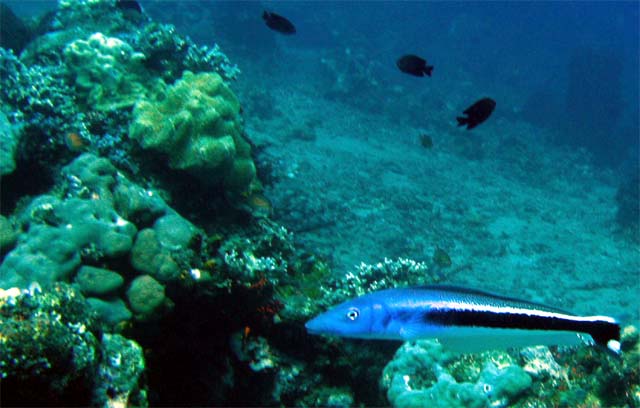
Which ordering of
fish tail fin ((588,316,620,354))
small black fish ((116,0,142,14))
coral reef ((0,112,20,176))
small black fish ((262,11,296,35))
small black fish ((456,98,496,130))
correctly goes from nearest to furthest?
fish tail fin ((588,316,620,354)) → small black fish ((456,98,496,130)) → coral reef ((0,112,20,176)) → small black fish ((262,11,296,35)) → small black fish ((116,0,142,14))

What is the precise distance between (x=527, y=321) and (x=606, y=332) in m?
0.33

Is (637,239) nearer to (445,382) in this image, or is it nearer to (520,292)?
(520,292)

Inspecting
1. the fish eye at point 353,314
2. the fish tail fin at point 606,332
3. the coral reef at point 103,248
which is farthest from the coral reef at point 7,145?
the fish tail fin at point 606,332

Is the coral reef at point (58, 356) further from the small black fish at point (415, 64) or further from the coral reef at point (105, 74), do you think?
the coral reef at point (105, 74)

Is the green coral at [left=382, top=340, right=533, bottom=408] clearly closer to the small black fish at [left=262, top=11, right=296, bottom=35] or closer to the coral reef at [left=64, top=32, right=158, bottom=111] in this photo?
the small black fish at [left=262, top=11, right=296, bottom=35]

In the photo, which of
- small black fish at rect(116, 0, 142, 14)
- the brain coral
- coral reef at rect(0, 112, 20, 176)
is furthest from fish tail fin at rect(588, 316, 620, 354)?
small black fish at rect(116, 0, 142, 14)

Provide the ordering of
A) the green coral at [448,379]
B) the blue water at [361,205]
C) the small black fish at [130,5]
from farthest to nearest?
1. the small black fish at [130,5]
2. the blue water at [361,205]
3. the green coral at [448,379]

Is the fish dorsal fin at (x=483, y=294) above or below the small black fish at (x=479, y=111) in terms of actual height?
below

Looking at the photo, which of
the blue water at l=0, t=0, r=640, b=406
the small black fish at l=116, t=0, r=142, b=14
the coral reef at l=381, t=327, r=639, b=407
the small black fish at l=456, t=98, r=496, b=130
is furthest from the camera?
the small black fish at l=116, t=0, r=142, b=14

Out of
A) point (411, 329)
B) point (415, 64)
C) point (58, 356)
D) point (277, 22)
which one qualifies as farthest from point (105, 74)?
point (411, 329)

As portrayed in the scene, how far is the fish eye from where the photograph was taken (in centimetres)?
208

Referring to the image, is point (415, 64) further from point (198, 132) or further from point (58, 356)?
point (58, 356)

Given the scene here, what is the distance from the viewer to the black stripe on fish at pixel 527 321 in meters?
1.96

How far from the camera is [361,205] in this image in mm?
11727
